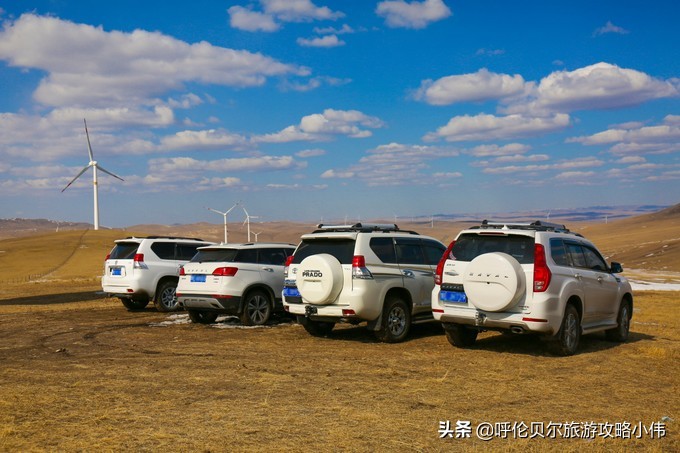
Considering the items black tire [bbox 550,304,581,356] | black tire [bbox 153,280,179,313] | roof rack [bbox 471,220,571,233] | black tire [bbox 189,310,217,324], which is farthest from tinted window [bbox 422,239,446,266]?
black tire [bbox 153,280,179,313]

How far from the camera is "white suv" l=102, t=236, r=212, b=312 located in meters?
17.9

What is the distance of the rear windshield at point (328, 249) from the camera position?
12250 mm

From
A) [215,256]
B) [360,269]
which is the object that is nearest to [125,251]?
→ [215,256]

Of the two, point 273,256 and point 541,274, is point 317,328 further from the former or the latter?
point 541,274

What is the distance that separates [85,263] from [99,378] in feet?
219

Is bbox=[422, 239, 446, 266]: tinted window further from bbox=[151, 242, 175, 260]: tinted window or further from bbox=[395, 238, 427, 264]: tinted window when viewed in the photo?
bbox=[151, 242, 175, 260]: tinted window

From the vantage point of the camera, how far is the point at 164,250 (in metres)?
18.5

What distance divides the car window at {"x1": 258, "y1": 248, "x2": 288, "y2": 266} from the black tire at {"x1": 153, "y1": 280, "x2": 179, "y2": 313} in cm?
411

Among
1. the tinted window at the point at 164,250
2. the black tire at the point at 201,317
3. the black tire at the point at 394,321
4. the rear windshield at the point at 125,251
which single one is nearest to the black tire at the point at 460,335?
the black tire at the point at 394,321

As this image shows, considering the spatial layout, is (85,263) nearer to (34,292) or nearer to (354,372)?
(34,292)

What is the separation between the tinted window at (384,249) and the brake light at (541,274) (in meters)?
2.97

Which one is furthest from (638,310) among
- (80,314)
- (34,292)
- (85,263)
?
(85,263)

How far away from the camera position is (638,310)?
21.2m

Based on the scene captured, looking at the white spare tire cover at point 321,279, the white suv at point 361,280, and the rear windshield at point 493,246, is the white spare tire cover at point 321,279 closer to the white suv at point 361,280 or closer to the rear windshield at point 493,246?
the white suv at point 361,280
